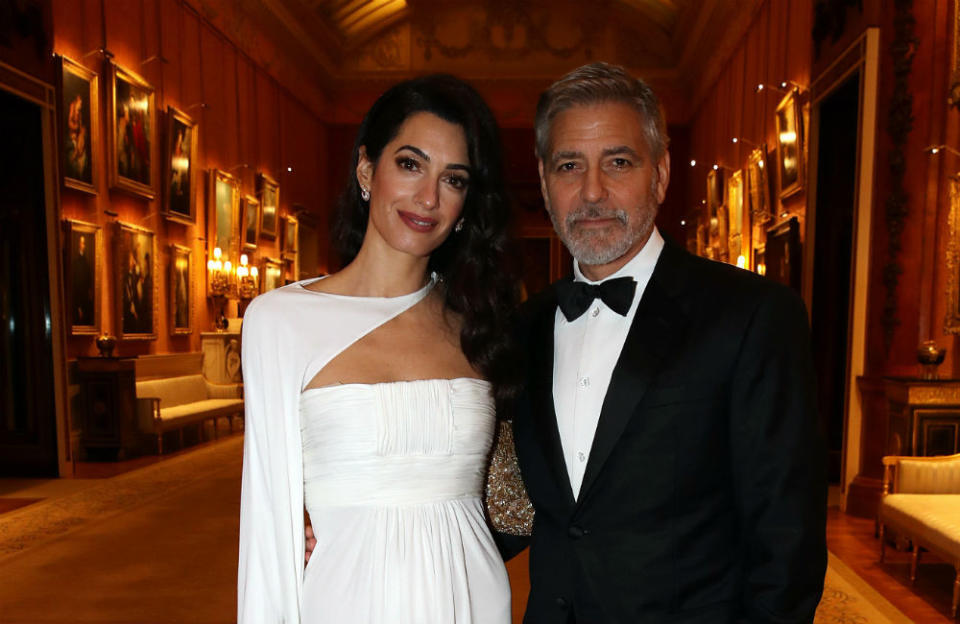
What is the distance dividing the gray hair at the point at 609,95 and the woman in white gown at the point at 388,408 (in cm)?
27

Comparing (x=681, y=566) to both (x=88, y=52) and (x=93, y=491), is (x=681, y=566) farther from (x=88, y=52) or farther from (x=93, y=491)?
(x=88, y=52)

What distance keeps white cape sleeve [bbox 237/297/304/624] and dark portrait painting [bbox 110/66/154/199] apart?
7427mm

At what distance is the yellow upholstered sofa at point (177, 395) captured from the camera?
8016mm

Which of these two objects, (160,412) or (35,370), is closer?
(35,370)

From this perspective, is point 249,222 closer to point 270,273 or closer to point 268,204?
point 268,204

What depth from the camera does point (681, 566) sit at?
152 centimetres

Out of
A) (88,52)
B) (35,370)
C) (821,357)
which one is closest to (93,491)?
(35,370)

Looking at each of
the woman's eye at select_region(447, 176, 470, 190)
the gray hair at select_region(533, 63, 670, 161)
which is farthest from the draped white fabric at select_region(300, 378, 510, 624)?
the gray hair at select_region(533, 63, 670, 161)

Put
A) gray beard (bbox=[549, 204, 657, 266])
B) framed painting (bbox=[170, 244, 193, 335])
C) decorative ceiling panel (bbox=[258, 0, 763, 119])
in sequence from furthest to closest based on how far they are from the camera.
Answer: decorative ceiling panel (bbox=[258, 0, 763, 119]), framed painting (bbox=[170, 244, 193, 335]), gray beard (bbox=[549, 204, 657, 266])

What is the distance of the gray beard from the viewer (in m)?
1.73

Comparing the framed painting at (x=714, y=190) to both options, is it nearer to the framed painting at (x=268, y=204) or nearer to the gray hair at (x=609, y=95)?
the framed painting at (x=268, y=204)

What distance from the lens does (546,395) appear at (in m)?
1.74

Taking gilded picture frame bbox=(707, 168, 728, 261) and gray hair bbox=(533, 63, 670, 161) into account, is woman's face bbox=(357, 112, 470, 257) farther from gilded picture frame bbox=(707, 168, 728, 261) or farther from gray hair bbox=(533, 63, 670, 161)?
gilded picture frame bbox=(707, 168, 728, 261)

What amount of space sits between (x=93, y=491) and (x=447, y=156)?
6.02 metres
